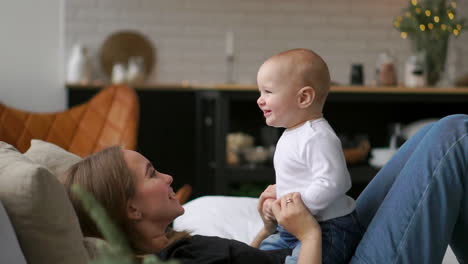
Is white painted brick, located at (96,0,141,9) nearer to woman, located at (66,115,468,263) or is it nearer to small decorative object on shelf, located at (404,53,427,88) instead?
small decorative object on shelf, located at (404,53,427,88)

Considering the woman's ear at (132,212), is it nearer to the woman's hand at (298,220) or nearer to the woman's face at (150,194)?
the woman's face at (150,194)

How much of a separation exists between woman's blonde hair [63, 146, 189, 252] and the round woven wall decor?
3824 millimetres

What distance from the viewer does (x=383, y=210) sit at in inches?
60.6

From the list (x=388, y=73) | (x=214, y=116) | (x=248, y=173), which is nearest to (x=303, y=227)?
(x=248, y=173)

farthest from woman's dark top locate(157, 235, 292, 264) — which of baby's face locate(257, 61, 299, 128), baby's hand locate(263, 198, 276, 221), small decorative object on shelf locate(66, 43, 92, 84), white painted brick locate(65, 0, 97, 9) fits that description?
white painted brick locate(65, 0, 97, 9)

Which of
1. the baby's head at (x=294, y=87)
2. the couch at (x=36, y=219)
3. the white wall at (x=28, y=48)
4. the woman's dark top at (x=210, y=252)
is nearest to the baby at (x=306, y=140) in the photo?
the baby's head at (x=294, y=87)

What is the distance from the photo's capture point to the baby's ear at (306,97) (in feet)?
5.03

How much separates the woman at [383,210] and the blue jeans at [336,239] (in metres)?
0.04

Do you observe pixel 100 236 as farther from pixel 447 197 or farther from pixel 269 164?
pixel 269 164

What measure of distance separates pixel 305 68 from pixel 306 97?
2.5 inches

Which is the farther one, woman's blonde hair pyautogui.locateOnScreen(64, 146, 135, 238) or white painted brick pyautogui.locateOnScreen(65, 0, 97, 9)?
white painted brick pyautogui.locateOnScreen(65, 0, 97, 9)

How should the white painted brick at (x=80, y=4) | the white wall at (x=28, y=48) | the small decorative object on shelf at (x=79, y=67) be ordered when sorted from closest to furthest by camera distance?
the white wall at (x=28, y=48), the small decorative object on shelf at (x=79, y=67), the white painted brick at (x=80, y=4)

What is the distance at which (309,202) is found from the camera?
4.79ft

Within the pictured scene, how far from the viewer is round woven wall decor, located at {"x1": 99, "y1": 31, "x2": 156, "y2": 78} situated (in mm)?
5203
